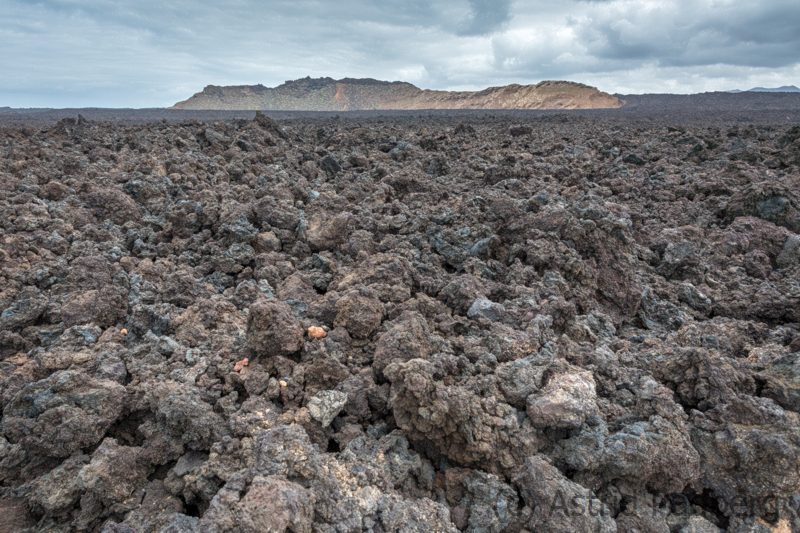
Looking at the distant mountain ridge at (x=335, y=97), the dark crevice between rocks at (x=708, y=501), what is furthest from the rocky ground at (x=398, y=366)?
the distant mountain ridge at (x=335, y=97)

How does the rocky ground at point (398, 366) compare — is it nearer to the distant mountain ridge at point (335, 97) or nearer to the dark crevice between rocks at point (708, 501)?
the dark crevice between rocks at point (708, 501)

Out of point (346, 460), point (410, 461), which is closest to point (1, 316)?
point (346, 460)

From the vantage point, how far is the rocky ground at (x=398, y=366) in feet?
7.61

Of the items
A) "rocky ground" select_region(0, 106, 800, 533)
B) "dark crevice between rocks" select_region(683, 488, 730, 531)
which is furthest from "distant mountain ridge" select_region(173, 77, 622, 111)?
"dark crevice between rocks" select_region(683, 488, 730, 531)

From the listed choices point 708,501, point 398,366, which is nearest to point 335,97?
point 398,366

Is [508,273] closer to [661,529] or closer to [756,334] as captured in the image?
[756,334]

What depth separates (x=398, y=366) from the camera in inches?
104

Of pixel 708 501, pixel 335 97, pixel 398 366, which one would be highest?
pixel 335 97

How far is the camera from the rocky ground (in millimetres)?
2318

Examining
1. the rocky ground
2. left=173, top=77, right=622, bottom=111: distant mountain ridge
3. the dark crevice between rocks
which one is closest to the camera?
the rocky ground

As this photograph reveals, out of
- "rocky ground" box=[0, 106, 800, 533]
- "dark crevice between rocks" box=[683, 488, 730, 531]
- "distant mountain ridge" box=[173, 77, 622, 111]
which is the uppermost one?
"distant mountain ridge" box=[173, 77, 622, 111]

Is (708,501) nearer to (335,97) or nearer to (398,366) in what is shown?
→ (398,366)

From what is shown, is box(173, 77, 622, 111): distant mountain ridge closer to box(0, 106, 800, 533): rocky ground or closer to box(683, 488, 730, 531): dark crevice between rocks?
box(0, 106, 800, 533): rocky ground

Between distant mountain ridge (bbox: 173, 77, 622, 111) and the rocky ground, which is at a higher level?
distant mountain ridge (bbox: 173, 77, 622, 111)
